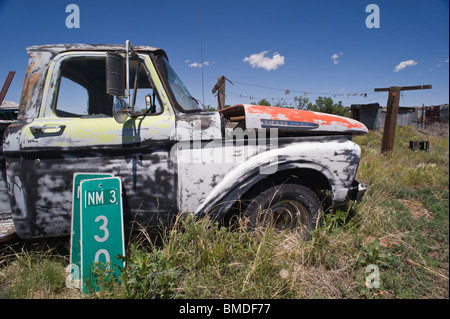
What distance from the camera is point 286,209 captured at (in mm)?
2215

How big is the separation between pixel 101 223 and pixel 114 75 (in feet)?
3.75

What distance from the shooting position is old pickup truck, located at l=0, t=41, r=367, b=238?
67.7 inches

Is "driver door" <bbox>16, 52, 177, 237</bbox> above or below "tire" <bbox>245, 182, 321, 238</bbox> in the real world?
above

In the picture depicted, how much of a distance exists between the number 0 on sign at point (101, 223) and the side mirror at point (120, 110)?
47 centimetres

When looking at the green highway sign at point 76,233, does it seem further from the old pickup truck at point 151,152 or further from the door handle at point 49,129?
the door handle at point 49,129

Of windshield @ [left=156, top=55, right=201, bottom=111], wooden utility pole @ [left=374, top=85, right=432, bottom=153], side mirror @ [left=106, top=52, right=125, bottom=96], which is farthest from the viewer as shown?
wooden utility pole @ [left=374, top=85, right=432, bottom=153]

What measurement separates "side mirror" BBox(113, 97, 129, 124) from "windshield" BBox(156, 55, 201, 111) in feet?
1.65

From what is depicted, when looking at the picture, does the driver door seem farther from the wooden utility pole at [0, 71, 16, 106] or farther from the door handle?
the wooden utility pole at [0, 71, 16, 106]

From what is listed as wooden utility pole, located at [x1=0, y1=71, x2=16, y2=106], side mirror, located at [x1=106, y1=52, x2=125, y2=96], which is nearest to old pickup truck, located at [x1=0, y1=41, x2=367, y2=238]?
side mirror, located at [x1=106, y1=52, x2=125, y2=96]

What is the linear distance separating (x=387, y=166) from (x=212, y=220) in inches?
202

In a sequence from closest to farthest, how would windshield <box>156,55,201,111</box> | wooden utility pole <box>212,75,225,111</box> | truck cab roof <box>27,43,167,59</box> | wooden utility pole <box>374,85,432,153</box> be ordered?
truck cab roof <box>27,43,167,59</box> < windshield <box>156,55,201,111</box> < wooden utility pole <box>212,75,225,111</box> < wooden utility pole <box>374,85,432,153</box>

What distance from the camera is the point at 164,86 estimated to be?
1.94m

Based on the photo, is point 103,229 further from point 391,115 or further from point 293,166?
point 391,115
